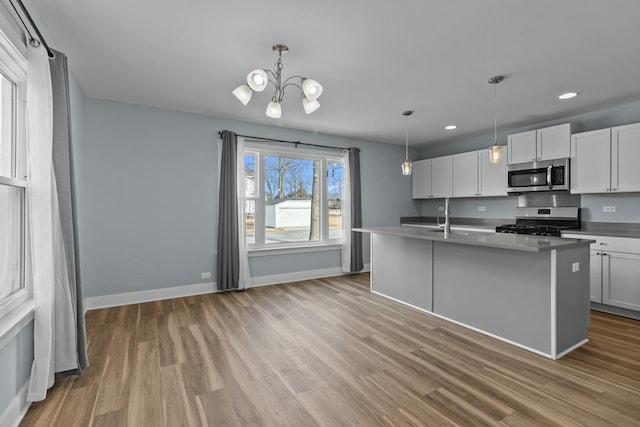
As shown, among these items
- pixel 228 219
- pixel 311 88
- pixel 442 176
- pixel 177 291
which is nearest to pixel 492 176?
pixel 442 176

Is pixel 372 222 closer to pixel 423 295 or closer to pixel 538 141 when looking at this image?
pixel 423 295

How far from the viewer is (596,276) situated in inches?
150

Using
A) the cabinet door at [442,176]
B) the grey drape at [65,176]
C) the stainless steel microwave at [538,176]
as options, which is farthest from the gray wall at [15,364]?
the cabinet door at [442,176]

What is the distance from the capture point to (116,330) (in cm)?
323

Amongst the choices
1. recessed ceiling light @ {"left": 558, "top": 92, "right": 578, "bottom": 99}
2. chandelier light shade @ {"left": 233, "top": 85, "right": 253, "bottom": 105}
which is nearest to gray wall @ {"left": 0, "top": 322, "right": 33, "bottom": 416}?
chandelier light shade @ {"left": 233, "top": 85, "right": 253, "bottom": 105}

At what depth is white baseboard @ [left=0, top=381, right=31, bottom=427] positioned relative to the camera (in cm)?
172

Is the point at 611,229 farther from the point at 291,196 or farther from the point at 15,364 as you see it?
the point at 15,364

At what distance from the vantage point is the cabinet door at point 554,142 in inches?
169

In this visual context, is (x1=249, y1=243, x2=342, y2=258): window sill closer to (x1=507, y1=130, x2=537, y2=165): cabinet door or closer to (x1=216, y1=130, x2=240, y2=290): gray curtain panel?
(x1=216, y1=130, x2=240, y2=290): gray curtain panel

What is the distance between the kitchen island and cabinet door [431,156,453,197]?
8.69 ft

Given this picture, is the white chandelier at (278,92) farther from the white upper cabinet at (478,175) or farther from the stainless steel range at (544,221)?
the white upper cabinet at (478,175)

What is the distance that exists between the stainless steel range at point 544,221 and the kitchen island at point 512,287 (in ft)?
5.24

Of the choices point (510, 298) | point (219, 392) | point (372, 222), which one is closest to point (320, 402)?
point (219, 392)

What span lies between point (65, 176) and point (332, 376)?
2.45 metres
